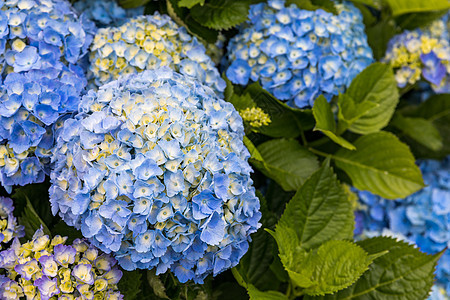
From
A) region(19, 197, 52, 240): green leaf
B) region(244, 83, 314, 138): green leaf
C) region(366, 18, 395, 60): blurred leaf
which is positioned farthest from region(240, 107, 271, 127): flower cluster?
region(366, 18, 395, 60): blurred leaf

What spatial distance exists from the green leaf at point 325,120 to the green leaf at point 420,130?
0.34 m

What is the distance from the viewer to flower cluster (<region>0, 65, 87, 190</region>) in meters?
0.98

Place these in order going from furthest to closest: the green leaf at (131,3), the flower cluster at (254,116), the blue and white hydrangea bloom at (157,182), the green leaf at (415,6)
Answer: the green leaf at (415,6), the green leaf at (131,3), the flower cluster at (254,116), the blue and white hydrangea bloom at (157,182)

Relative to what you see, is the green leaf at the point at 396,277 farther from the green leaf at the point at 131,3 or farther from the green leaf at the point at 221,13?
the green leaf at the point at 131,3

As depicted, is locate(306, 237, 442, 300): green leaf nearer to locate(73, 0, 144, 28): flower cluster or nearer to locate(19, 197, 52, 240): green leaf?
locate(19, 197, 52, 240): green leaf

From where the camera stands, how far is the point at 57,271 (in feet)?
3.07

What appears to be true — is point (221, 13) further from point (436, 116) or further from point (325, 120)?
point (436, 116)

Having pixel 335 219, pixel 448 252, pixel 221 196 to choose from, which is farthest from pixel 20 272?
pixel 448 252

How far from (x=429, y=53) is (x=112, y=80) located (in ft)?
2.97

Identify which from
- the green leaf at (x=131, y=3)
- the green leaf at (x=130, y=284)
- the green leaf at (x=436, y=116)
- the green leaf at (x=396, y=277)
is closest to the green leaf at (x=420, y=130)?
the green leaf at (x=436, y=116)

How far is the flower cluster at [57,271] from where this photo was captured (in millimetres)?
919

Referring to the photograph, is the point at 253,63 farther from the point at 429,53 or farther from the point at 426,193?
the point at 426,193

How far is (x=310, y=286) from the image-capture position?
1.11 m

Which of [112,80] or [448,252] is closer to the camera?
[112,80]
